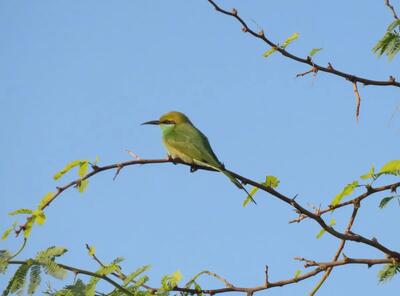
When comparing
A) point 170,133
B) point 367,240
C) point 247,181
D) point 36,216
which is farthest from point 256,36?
point 170,133

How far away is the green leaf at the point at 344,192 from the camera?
3.18 m

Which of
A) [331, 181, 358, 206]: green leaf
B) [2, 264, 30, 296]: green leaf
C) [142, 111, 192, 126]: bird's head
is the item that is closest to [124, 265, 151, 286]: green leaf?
[2, 264, 30, 296]: green leaf

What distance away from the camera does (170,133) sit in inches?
241

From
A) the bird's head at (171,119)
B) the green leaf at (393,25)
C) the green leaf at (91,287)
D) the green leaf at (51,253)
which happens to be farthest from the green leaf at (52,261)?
the bird's head at (171,119)

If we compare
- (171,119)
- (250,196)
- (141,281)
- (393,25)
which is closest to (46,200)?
(141,281)

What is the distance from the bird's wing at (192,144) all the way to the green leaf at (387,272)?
6.13 feet

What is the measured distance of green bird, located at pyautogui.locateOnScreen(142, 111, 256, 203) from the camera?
17.5 feet

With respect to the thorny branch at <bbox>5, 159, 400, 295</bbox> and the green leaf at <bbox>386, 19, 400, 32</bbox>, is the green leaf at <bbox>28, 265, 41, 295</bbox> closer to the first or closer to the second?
the thorny branch at <bbox>5, 159, 400, 295</bbox>

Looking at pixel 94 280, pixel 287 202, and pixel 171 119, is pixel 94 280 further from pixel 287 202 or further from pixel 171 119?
pixel 171 119

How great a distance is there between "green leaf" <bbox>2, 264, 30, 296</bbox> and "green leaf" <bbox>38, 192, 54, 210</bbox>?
345 millimetres

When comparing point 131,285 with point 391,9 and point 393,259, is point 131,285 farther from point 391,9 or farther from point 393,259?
point 391,9

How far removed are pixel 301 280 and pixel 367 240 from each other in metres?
0.33

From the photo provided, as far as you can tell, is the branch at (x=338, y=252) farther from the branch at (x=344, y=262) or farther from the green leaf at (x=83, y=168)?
the green leaf at (x=83, y=168)

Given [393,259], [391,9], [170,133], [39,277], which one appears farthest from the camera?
[170,133]
